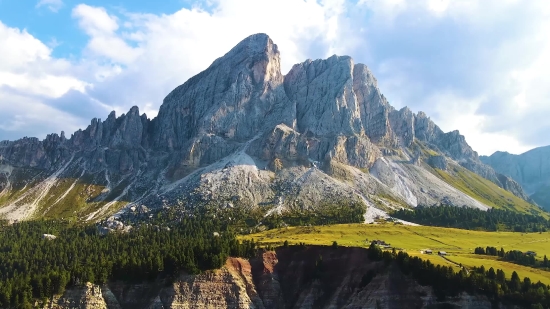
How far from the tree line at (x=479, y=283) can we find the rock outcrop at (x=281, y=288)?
8.25 feet

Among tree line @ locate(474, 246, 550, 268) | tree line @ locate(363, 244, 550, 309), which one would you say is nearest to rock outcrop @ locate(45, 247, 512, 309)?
tree line @ locate(363, 244, 550, 309)

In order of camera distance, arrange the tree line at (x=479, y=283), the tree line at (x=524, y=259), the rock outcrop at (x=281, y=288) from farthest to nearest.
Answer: the tree line at (x=524, y=259), the rock outcrop at (x=281, y=288), the tree line at (x=479, y=283)

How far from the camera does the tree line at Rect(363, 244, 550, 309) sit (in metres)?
113

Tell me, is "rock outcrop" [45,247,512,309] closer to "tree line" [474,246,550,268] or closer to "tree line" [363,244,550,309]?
"tree line" [363,244,550,309]

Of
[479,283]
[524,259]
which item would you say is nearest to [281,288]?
[479,283]

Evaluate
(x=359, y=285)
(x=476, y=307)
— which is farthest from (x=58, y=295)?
(x=476, y=307)

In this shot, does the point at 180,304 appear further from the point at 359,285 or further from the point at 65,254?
the point at 65,254

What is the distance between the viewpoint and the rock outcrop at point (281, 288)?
129 metres

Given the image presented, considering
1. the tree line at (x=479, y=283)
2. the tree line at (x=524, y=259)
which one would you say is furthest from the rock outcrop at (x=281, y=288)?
the tree line at (x=524, y=259)

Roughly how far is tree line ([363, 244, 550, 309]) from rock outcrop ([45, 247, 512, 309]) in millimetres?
2515

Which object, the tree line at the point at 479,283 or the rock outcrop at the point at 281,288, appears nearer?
the tree line at the point at 479,283

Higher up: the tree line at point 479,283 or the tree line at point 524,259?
the tree line at point 524,259

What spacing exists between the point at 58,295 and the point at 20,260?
2935 inches

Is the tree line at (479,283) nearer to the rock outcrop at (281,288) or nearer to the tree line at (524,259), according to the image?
the rock outcrop at (281,288)
